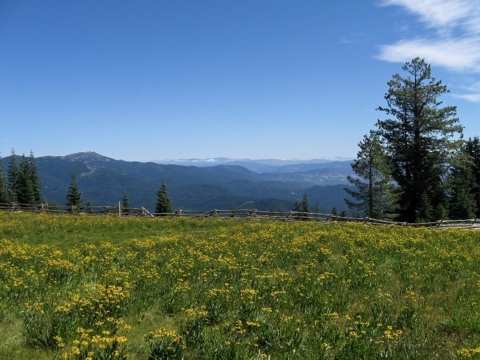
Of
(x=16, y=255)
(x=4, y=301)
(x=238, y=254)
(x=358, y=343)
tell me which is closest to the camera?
(x=358, y=343)

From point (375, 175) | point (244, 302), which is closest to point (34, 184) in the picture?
point (375, 175)

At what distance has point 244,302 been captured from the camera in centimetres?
859

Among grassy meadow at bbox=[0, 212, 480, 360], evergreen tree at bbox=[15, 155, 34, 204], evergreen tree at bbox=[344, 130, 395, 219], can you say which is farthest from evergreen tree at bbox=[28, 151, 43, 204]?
grassy meadow at bbox=[0, 212, 480, 360]

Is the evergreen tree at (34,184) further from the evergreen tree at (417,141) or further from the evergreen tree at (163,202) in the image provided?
the evergreen tree at (417,141)

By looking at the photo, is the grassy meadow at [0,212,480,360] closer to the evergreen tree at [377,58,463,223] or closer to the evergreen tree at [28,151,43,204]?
the evergreen tree at [377,58,463,223]

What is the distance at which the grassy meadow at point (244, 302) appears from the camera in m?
6.30

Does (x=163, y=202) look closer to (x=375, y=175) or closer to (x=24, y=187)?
(x=24, y=187)

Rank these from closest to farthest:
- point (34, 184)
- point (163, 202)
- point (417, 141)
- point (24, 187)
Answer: point (417, 141)
point (163, 202)
point (24, 187)
point (34, 184)

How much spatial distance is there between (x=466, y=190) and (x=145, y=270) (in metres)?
55.0

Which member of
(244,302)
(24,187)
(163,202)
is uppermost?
(24,187)

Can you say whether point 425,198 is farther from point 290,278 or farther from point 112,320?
point 112,320

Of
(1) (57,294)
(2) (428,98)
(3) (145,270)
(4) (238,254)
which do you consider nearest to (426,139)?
(2) (428,98)

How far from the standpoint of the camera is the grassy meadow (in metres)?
6.30

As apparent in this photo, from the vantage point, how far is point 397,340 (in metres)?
6.66
